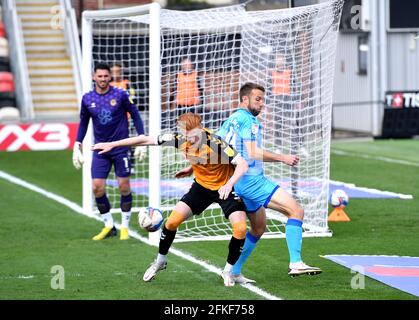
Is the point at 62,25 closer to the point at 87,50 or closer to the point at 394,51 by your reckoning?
the point at 394,51

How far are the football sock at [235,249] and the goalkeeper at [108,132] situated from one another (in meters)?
3.64

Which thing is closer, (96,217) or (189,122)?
(189,122)

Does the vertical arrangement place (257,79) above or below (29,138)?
above

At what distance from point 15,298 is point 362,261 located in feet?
13.2

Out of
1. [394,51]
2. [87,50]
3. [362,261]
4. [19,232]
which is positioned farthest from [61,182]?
[394,51]

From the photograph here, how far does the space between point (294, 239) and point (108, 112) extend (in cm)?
425

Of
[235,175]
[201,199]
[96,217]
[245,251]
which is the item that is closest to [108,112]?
[96,217]

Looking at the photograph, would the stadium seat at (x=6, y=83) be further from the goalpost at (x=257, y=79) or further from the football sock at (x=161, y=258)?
the football sock at (x=161, y=258)

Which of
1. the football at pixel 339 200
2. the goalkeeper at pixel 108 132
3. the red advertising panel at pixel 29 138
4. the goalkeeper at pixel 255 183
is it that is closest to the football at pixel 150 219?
the goalkeeper at pixel 255 183

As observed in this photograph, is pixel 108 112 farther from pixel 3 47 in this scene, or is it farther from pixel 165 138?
pixel 3 47

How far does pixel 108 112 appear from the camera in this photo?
14242 millimetres

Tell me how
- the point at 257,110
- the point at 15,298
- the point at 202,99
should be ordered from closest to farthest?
the point at 15,298, the point at 257,110, the point at 202,99

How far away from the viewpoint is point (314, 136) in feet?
48.9

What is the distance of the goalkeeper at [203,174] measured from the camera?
415 inches
